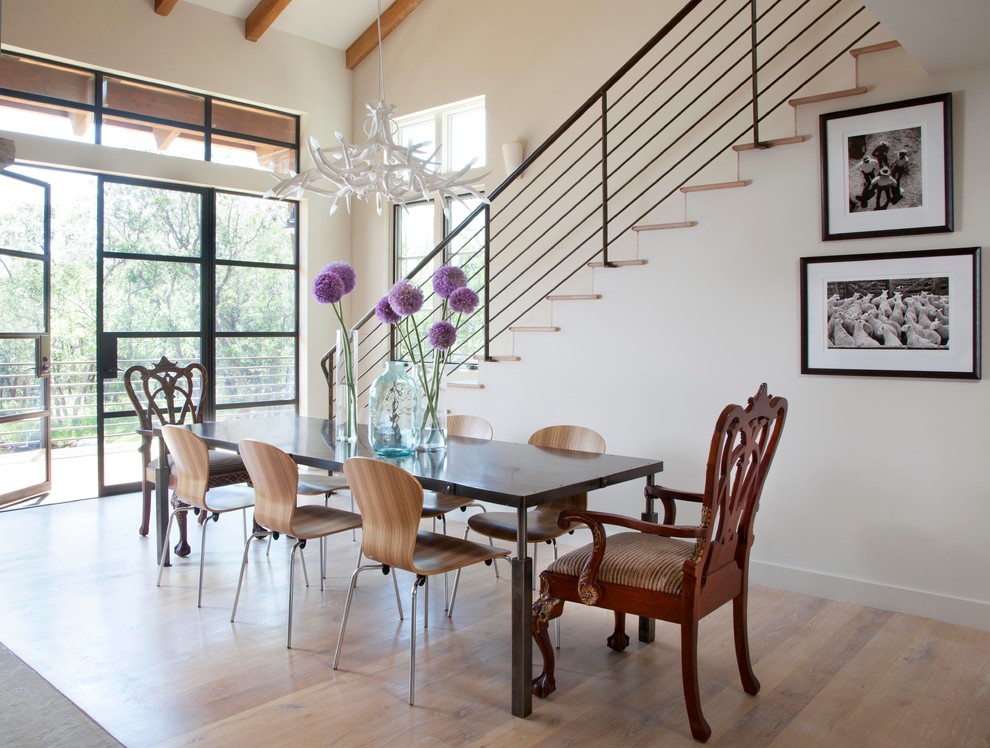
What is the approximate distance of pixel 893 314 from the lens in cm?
376

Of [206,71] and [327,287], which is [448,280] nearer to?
[327,287]

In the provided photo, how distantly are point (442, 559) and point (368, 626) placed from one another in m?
0.77

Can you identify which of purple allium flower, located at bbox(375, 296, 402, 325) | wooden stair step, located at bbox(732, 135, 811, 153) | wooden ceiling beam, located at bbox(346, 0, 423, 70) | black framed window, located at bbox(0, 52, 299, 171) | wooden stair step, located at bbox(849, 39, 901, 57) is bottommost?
purple allium flower, located at bbox(375, 296, 402, 325)

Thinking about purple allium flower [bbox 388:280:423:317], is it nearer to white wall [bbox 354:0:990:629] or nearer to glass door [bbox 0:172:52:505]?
white wall [bbox 354:0:990:629]

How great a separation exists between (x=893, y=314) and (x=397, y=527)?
2.51 metres

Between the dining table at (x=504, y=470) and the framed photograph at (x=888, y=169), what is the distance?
1576mm

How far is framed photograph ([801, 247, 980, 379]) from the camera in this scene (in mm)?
3582

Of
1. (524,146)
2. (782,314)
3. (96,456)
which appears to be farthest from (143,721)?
(524,146)

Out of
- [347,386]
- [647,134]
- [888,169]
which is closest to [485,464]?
[347,386]

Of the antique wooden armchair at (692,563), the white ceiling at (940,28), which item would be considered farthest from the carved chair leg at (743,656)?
the white ceiling at (940,28)

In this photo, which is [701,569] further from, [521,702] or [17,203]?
[17,203]

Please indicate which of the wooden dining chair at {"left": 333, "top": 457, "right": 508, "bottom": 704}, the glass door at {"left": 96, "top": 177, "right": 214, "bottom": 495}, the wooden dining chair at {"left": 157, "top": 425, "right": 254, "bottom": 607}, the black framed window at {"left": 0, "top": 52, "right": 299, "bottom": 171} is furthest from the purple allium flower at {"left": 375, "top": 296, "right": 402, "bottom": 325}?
the black framed window at {"left": 0, "top": 52, "right": 299, "bottom": 171}

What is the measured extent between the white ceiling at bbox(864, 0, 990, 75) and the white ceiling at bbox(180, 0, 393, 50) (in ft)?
16.2

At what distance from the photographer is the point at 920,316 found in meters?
3.69
